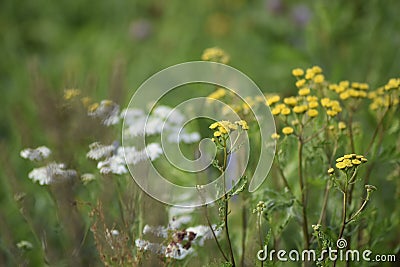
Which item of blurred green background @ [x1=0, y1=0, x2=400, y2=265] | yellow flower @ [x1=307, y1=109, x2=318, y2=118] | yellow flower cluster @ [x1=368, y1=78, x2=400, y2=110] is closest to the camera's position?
yellow flower @ [x1=307, y1=109, x2=318, y2=118]

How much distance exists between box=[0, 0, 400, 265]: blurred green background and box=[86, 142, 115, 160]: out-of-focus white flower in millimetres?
45

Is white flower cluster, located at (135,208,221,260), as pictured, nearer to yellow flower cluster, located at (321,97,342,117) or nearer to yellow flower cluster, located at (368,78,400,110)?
yellow flower cluster, located at (321,97,342,117)

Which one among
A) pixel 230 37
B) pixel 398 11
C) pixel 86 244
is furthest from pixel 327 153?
pixel 230 37

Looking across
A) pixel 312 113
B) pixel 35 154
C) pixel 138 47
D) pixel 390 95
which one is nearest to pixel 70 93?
pixel 35 154

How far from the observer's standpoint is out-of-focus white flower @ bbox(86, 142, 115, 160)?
1.40m

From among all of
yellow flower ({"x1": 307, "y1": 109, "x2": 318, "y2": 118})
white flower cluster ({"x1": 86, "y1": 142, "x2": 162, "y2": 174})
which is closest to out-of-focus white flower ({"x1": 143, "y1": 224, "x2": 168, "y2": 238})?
white flower cluster ({"x1": 86, "y1": 142, "x2": 162, "y2": 174})

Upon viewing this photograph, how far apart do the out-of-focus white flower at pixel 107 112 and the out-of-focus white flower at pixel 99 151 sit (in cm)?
6

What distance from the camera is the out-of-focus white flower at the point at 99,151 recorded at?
1.40 m

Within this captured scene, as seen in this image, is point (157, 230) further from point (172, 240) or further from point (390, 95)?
point (390, 95)

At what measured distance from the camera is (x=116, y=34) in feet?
12.1

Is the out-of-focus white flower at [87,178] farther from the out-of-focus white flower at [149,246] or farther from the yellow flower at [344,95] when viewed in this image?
the yellow flower at [344,95]

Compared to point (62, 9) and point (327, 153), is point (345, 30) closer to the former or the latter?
point (327, 153)

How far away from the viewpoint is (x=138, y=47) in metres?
3.59

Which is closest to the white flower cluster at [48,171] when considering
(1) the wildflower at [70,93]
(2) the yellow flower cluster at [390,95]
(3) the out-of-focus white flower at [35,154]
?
(3) the out-of-focus white flower at [35,154]
